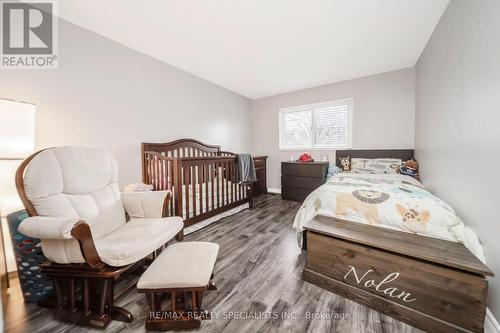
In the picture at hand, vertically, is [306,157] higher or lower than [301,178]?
higher

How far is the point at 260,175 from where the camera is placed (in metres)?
4.26

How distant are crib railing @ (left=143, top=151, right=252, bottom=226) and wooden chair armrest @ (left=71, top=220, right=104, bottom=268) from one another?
1.06 meters

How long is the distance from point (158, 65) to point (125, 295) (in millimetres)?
2829

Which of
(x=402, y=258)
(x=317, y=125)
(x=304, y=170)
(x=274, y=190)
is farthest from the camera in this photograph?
(x=274, y=190)

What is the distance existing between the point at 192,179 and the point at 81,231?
4.42 ft

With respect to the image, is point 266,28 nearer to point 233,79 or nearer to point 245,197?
point 233,79

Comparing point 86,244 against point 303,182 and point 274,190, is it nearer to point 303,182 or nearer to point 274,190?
point 303,182

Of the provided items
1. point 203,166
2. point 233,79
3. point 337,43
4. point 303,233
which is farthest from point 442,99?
point 233,79

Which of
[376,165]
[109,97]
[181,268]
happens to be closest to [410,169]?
[376,165]

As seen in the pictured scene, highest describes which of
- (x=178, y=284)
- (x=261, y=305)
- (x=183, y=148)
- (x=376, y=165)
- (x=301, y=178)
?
(x=183, y=148)

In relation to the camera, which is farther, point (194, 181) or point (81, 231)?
point (194, 181)

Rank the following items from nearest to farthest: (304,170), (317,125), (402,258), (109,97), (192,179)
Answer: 1. (402,258)
2. (109,97)
3. (192,179)
4. (304,170)
5. (317,125)

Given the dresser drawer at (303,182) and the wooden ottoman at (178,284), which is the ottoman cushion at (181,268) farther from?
the dresser drawer at (303,182)

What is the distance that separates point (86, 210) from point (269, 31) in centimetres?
246
